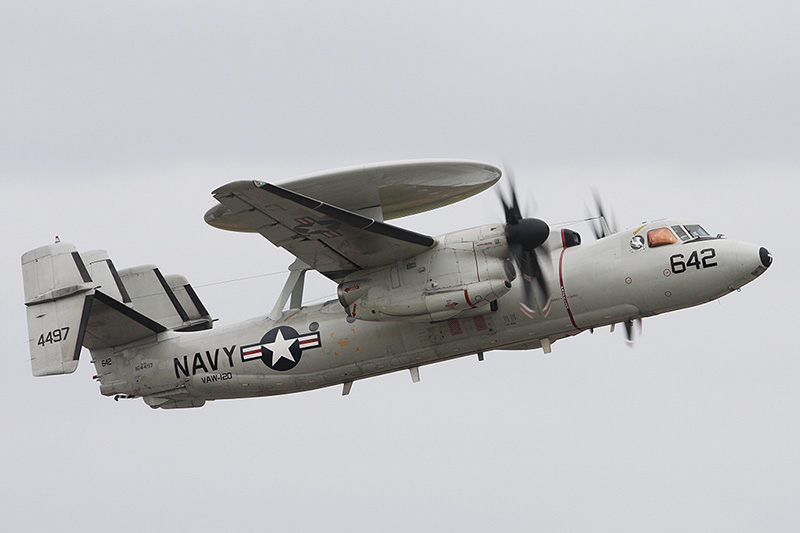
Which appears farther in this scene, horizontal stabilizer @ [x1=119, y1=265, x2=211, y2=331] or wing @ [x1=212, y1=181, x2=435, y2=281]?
horizontal stabilizer @ [x1=119, y1=265, x2=211, y2=331]

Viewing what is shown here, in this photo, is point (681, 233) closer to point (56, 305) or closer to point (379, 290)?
point (379, 290)

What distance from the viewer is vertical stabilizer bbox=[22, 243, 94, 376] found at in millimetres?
27500

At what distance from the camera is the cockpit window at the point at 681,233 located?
2516 cm

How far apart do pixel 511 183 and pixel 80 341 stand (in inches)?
439

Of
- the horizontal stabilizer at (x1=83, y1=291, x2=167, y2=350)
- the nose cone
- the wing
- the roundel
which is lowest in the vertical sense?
the roundel

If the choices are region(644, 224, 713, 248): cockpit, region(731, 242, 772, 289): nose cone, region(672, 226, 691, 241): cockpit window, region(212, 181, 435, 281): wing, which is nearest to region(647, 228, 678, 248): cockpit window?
region(644, 224, 713, 248): cockpit

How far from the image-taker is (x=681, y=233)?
25.2 metres

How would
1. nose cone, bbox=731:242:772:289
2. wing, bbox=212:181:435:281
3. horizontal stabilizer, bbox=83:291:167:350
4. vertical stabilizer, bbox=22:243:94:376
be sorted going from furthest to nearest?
horizontal stabilizer, bbox=83:291:167:350 → vertical stabilizer, bbox=22:243:94:376 → nose cone, bbox=731:242:772:289 → wing, bbox=212:181:435:281

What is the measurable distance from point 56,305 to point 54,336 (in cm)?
96

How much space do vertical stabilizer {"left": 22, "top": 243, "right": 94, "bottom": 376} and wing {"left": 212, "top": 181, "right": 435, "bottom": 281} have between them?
18.3ft

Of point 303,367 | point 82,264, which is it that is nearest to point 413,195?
point 303,367

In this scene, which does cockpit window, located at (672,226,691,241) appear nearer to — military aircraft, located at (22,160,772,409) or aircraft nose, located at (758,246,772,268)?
military aircraft, located at (22,160,772,409)

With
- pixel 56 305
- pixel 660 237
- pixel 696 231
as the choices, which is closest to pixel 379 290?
pixel 660 237

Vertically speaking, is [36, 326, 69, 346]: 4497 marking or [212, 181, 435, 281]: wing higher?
[212, 181, 435, 281]: wing
